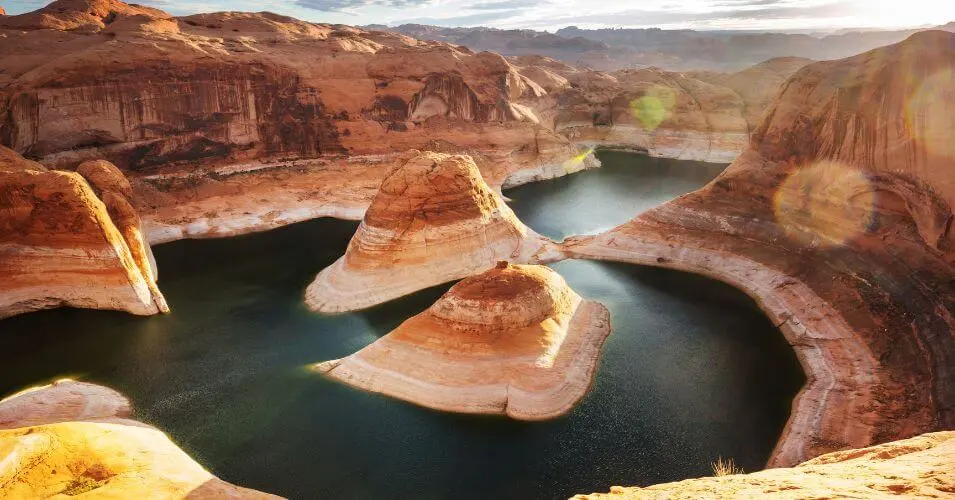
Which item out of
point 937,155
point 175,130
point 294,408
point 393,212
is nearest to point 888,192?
point 937,155

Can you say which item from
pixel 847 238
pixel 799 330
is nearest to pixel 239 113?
pixel 799 330

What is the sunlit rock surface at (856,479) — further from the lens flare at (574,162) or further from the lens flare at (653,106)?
the lens flare at (653,106)

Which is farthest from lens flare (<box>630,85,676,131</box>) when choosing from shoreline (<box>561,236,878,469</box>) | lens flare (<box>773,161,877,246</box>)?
lens flare (<box>773,161,877,246</box>)

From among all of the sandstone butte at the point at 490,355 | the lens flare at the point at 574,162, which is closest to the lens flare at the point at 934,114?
the sandstone butte at the point at 490,355

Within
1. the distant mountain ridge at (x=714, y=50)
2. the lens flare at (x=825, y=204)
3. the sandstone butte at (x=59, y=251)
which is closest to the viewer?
the lens flare at (x=825, y=204)

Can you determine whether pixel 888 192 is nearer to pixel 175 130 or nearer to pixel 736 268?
pixel 736 268


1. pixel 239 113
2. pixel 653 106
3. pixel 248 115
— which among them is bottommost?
pixel 248 115

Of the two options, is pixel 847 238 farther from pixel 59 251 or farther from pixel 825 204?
pixel 59 251
